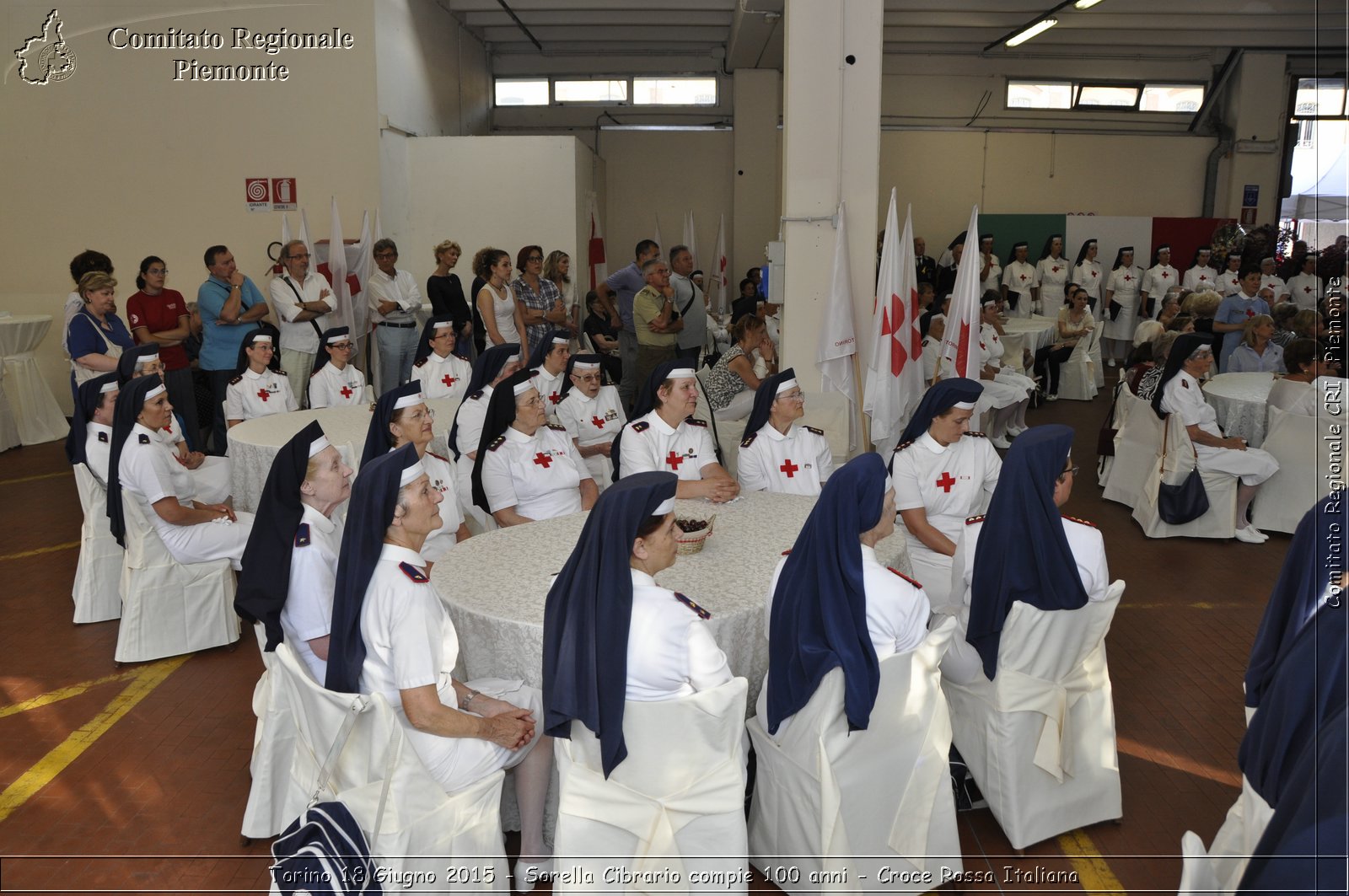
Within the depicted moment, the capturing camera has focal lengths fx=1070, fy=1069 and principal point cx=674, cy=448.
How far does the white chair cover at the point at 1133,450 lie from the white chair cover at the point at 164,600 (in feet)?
18.3

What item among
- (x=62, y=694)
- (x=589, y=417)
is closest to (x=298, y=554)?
(x=62, y=694)

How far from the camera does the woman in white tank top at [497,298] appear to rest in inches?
324

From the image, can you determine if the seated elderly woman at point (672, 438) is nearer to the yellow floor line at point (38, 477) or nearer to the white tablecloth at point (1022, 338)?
the yellow floor line at point (38, 477)

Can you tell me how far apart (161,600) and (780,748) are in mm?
3206

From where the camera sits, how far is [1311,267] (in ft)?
44.7

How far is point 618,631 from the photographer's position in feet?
8.70

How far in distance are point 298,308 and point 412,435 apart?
4.47 metres

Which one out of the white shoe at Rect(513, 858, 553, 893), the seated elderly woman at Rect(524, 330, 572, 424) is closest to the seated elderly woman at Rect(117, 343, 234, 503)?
the seated elderly woman at Rect(524, 330, 572, 424)

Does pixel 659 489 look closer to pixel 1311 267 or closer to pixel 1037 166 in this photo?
pixel 1311 267

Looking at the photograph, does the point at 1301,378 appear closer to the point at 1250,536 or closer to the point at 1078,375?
the point at 1250,536

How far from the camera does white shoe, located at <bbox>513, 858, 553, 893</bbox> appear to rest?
319cm

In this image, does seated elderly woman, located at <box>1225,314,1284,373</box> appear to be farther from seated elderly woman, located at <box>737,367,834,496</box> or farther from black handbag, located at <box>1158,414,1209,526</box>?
seated elderly woman, located at <box>737,367,834,496</box>

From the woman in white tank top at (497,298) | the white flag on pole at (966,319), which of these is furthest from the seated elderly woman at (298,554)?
the woman in white tank top at (497,298)

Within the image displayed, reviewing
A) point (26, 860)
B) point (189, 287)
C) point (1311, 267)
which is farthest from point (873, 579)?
point (1311, 267)
